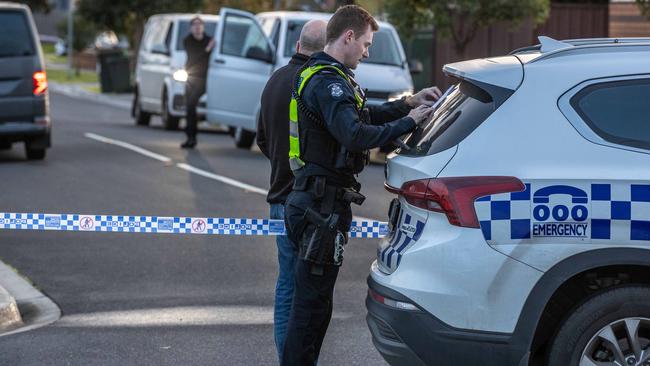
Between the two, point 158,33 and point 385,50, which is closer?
point 385,50

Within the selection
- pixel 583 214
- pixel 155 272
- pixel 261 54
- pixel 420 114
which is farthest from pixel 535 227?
pixel 261 54

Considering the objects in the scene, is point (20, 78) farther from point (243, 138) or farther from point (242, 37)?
point (243, 138)

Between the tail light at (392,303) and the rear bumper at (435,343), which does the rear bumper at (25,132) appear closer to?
the tail light at (392,303)

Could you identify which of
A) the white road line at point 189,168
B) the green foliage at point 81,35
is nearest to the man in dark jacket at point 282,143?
the white road line at point 189,168

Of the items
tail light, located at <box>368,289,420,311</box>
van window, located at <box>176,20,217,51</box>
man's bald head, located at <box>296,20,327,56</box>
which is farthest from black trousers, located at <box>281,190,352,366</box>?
van window, located at <box>176,20,217,51</box>

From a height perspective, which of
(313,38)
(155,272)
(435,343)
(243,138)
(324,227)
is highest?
(313,38)

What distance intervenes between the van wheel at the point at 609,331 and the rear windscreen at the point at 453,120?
0.86 metres

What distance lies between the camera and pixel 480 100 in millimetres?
5227

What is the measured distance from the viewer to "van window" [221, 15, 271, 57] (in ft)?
57.6

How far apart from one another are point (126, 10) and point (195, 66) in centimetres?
2389

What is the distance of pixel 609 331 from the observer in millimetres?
5000

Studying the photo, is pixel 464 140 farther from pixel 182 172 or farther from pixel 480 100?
pixel 182 172

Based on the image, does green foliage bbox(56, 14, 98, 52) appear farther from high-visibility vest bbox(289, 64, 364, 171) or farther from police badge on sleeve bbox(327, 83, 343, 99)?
police badge on sleeve bbox(327, 83, 343, 99)

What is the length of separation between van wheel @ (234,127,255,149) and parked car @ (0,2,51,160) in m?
3.74
